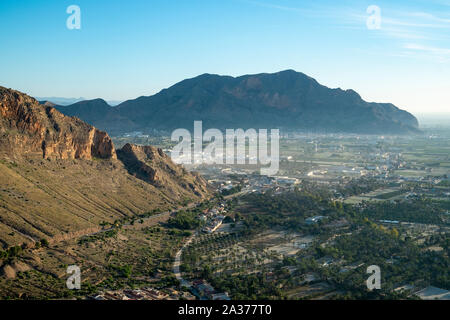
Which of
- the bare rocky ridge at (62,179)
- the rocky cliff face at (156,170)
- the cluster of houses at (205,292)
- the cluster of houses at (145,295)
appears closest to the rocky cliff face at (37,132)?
the bare rocky ridge at (62,179)

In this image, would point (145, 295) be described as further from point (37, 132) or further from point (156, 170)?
point (156, 170)

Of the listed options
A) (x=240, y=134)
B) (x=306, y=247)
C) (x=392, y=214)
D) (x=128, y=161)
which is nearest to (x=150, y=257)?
(x=306, y=247)

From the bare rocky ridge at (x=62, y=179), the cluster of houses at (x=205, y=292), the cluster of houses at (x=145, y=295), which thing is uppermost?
the bare rocky ridge at (x=62, y=179)

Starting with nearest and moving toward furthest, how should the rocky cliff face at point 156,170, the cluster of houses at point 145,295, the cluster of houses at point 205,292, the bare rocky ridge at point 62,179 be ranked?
the cluster of houses at point 145,295 < the cluster of houses at point 205,292 < the bare rocky ridge at point 62,179 < the rocky cliff face at point 156,170

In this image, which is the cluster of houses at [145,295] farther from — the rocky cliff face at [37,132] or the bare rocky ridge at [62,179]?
the rocky cliff face at [37,132]

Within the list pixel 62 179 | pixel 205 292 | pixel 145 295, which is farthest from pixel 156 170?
pixel 145 295

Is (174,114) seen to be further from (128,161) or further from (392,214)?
(392,214)
